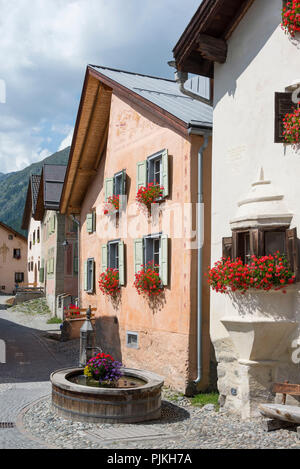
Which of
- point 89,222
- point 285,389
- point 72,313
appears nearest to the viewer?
point 285,389

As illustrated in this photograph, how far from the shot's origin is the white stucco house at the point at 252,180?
28.7ft

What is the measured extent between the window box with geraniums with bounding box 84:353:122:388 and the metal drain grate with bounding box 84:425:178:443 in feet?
3.98

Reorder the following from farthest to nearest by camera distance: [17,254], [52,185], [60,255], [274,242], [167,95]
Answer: [17,254], [52,185], [60,255], [167,95], [274,242]

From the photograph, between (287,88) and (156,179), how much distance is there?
5469mm

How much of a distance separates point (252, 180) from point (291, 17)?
2.77 meters

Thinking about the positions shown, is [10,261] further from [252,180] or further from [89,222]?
[252,180]

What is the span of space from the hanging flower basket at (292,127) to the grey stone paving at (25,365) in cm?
623

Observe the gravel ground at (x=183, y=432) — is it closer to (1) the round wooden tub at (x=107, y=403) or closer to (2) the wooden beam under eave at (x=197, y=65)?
(1) the round wooden tub at (x=107, y=403)

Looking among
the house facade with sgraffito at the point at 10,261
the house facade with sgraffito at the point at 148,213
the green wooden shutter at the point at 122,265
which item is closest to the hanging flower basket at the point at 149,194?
the house facade with sgraffito at the point at 148,213

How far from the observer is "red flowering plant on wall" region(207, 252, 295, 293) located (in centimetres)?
839

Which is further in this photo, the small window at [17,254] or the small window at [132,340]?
the small window at [17,254]

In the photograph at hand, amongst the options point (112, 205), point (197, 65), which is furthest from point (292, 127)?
point (112, 205)

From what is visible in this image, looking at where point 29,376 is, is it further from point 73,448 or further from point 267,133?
point 267,133

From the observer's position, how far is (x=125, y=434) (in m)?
8.59
